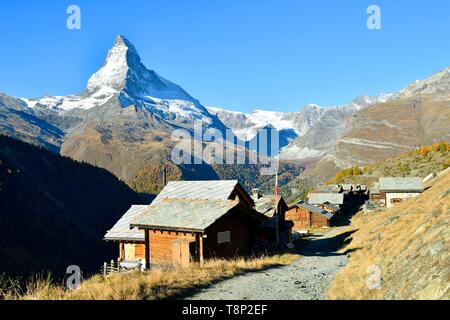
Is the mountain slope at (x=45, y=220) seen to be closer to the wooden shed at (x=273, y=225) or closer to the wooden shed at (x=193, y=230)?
the wooden shed at (x=273, y=225)

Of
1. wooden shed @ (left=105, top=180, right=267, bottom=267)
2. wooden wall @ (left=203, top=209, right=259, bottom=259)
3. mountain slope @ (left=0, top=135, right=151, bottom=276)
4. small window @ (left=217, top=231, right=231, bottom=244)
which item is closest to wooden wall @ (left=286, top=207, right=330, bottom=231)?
wooden shed @ (left=105, top=180, right=267, bottom=267)

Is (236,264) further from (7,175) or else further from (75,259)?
(7,175)

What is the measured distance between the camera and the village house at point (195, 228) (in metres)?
27.4

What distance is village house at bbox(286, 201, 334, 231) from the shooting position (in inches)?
3000

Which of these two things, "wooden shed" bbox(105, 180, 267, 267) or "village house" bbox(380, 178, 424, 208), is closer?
"wooden shed" bbox(105, 180, 267, 267)

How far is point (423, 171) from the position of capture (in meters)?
115

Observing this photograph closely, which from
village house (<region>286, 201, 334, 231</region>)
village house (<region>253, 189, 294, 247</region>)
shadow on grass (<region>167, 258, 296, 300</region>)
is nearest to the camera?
shadow on grass (<region>167, 258, 296, 300</region>)

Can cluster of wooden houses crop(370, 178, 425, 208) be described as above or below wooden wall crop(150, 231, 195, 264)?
above

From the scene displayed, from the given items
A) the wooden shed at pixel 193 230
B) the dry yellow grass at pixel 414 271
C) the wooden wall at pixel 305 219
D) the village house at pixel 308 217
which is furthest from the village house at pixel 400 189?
the dry yellow grass at pixel 414 271

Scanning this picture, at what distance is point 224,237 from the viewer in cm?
2962

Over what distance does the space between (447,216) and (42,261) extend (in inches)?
4340

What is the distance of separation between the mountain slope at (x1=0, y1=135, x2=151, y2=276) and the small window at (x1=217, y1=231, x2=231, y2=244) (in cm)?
7434

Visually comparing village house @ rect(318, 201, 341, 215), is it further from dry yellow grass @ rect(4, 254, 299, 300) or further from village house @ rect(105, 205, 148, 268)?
dry yellow grass @ rect(4, 254, 299, 300)
